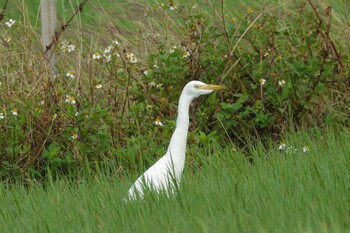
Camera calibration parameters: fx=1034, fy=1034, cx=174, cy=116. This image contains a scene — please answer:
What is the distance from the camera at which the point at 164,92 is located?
7160 millimetres

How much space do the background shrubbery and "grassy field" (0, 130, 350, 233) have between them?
1096 mm

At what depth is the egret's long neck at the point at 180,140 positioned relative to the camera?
5645 millimetres

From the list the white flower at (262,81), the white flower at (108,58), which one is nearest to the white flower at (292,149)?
the white flower at (262,81)

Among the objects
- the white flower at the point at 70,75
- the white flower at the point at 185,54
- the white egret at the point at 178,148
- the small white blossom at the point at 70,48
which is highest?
the small white blossom at the point at 70,48

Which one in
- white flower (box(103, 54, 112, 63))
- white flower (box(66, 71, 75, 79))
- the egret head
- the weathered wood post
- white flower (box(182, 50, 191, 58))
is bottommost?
the egret head

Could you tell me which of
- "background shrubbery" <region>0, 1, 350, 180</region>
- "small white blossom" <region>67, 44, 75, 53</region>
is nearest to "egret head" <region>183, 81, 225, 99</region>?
"background shrubbery" <region>0, 1, 350, 180</region>

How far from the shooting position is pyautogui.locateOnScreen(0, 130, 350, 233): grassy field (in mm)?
3769

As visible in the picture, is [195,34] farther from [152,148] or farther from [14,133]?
[14,133]

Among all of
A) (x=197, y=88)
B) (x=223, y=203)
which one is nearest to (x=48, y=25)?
(x=197, y=88)

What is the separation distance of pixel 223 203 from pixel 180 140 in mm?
1598

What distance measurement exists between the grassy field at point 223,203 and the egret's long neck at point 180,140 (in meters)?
0.24

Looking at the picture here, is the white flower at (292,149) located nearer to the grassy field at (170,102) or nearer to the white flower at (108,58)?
the grassy field at (170,102)

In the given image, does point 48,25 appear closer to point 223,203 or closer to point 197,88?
point 197,88

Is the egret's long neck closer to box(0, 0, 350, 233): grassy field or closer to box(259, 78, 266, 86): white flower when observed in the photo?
box(0, 0, 350, 233): grassy field
